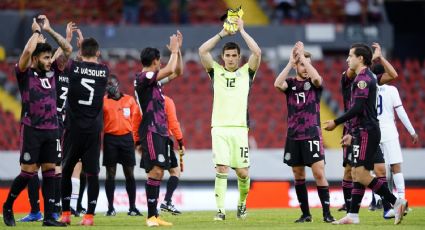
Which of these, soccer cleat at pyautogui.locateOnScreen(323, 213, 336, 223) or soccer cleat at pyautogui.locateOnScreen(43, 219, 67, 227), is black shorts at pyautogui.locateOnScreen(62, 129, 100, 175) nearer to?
soccer cleat at pyautogui.locateOnScreen(43, 219, 67, 227)

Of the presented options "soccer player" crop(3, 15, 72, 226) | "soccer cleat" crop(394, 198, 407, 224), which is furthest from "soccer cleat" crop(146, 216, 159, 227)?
"soccer cleat" crop(394, 198, 407, 224)

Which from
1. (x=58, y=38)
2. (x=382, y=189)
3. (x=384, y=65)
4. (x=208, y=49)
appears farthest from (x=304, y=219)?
(x=58, y=38)

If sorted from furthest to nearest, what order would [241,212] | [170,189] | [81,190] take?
[81,190] < [170,189] < [241,212]

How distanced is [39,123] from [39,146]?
0.30 meters

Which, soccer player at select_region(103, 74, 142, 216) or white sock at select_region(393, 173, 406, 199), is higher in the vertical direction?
soccer player at select_region(103, 74, 142, 216)

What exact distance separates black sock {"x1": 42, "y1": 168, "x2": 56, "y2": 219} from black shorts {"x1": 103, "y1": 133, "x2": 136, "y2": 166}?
3009mm

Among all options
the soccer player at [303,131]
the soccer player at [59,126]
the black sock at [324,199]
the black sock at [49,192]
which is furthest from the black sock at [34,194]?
the black sock at [324,199]

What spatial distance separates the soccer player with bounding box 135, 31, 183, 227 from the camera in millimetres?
12492

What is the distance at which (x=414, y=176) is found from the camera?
22.6m

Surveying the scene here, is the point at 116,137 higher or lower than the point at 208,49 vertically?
lower

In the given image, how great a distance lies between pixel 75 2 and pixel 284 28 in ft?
21.1

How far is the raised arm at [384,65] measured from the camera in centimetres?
1355

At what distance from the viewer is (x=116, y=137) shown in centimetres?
1580

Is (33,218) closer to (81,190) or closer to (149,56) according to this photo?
(81,190)
